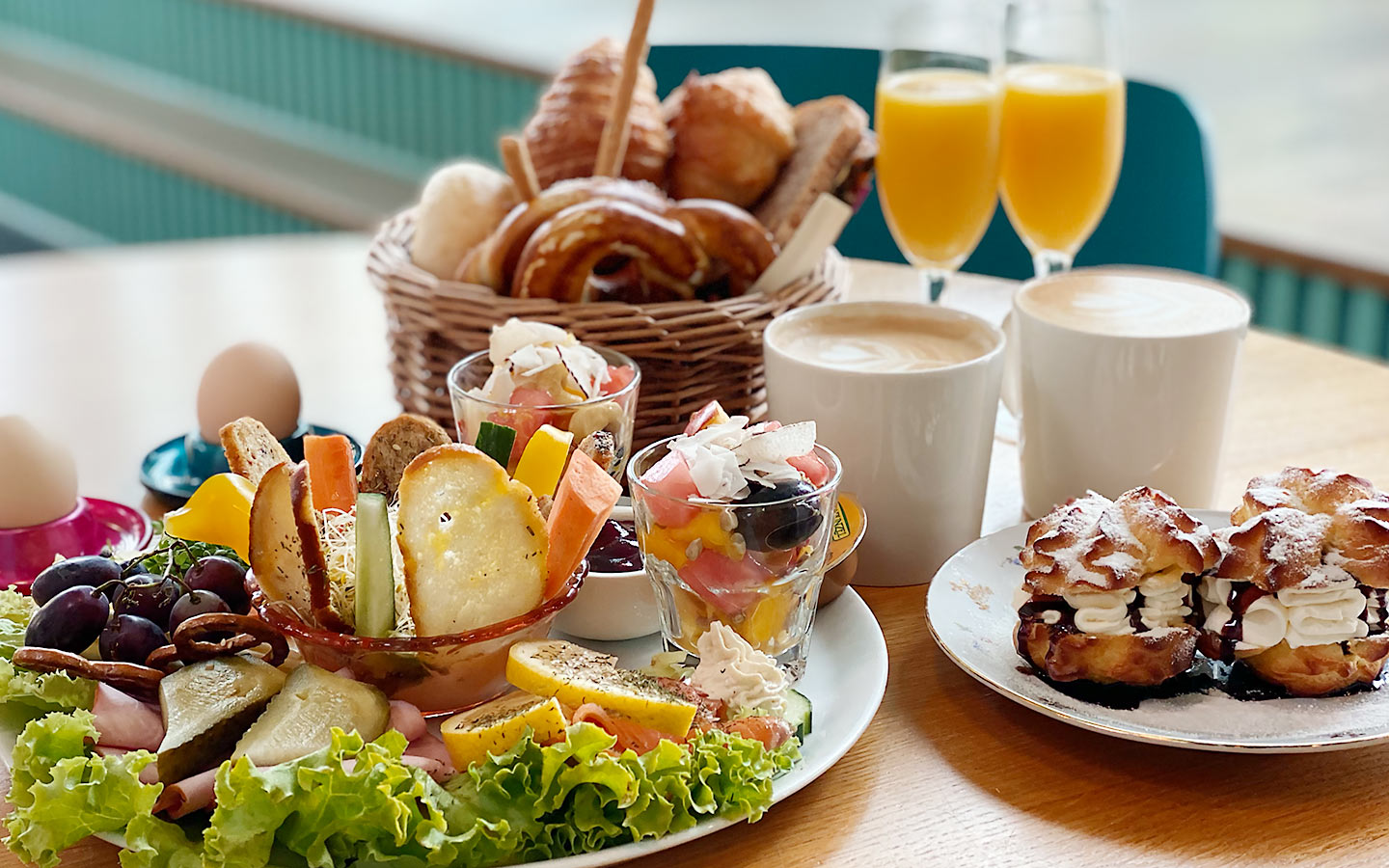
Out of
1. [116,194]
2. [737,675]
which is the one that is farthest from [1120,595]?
[116,194]

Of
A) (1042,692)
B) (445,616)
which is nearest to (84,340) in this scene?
(445,616)

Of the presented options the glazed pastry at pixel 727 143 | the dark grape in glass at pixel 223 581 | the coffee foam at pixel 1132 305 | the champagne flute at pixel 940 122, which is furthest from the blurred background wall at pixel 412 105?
the dark grape in glass at pixel 223 581

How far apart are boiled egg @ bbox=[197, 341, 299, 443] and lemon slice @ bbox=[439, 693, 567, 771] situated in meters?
0.51

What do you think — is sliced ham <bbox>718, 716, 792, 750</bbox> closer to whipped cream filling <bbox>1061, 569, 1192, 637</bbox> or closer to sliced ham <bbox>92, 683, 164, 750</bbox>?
whipped cream filling <bbox>1061, 569, 1192, 637</bbox>

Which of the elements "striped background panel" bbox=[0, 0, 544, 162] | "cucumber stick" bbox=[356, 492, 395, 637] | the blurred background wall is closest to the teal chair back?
the blurred background wall

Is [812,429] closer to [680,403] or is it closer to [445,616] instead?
[445,616]

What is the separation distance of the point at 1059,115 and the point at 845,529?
2.21ft

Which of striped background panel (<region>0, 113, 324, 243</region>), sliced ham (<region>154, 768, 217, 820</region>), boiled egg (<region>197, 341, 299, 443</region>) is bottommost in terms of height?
striped background panel (<region>0, 113, 324, 243</region>)

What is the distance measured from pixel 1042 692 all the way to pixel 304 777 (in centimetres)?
42

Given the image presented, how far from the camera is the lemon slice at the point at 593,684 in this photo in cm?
73

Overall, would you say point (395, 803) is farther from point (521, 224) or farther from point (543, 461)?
point (521, 224)

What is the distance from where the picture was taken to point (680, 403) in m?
1.18

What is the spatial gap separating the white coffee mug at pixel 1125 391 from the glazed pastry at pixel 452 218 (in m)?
0.51

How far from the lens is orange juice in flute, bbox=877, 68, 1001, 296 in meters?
1.39
